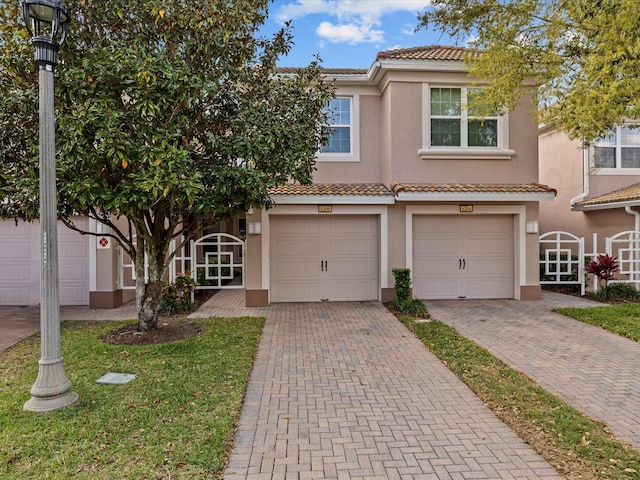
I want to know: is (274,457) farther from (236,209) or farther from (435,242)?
(435,242)

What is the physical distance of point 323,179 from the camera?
11688 millimetres

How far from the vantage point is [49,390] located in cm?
448

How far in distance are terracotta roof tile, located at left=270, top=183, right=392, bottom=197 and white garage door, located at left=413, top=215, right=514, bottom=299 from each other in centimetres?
144

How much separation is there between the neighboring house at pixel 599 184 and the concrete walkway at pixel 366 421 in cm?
1039

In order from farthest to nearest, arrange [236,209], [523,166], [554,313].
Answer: [523,166] < [554,313] < [236,209]

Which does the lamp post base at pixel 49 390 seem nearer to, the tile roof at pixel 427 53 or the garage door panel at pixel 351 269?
the garage door panel at pixel 351 269

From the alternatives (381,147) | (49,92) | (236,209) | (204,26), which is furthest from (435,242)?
(49,92)

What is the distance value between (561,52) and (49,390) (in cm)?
1165

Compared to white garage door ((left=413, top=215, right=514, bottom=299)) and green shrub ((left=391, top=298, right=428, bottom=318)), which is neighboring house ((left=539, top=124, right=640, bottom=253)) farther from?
green shrub ((left=391, top=298, right=428, bottom=318))

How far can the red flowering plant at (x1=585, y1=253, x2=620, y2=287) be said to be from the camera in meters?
11.3

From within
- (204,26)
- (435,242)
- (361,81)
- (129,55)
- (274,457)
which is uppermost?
(361,81)

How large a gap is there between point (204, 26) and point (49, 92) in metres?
2.70

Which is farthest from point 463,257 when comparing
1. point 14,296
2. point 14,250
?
point 14,296

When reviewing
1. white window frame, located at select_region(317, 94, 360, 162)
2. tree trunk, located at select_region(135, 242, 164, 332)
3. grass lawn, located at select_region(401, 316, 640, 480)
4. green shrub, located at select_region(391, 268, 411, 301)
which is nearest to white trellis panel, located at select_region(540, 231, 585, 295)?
green shrub, located at select_region(391, 268, 411, 301)
